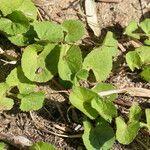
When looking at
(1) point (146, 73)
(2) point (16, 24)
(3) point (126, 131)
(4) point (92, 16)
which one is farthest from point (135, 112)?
(2) point (16, 24)

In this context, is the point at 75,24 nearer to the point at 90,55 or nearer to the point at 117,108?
the point at 90,55

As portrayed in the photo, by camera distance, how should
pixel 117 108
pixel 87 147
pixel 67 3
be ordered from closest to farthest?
pixel 87 147 < pixel 117 108 < pixel 67 3

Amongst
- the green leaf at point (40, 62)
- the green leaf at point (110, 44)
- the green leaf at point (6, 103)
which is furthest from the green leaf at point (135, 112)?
the green leaf at point (6, 103)

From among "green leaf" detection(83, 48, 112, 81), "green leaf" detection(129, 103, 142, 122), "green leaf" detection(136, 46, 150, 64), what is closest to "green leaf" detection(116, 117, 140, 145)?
"green leaf" detection(129, 103, 142, 122)

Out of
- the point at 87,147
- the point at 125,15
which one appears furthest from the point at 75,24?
the point at 87,147

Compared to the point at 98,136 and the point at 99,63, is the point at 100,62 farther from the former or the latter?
the point at 98,136

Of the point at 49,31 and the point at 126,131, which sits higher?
the point at 49,31

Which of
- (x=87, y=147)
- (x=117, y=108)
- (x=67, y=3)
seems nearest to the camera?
(x=87, y=147)

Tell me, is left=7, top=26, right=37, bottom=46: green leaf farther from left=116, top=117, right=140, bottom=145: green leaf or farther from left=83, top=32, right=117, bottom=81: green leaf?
left=116, top=117, right=140, bottom=145: green leaf
